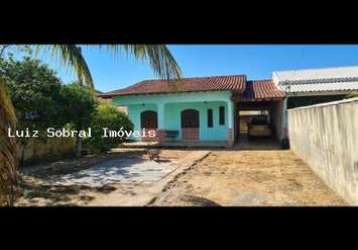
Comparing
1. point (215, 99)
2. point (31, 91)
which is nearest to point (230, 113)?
point (215, 99)

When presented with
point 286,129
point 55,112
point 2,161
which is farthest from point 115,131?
point 2,161

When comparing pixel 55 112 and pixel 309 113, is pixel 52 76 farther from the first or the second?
pixel 309 113

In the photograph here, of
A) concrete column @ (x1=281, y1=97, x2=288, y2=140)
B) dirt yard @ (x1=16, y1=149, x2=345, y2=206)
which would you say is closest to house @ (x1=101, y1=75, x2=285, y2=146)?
concrete column @ (x1=281, y1=97, x2=288, y2=140)

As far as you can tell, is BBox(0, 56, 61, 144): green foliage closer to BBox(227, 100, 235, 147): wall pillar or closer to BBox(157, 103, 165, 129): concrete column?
BBox(157, 103, 165, 129): concrete column

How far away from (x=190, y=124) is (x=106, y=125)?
5.64m

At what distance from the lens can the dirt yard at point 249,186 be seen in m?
6.30

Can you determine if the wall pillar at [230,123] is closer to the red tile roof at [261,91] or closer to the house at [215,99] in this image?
the house at [215,99]

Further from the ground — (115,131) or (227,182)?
(115,131)

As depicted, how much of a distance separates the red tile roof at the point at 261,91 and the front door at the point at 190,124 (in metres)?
2.97

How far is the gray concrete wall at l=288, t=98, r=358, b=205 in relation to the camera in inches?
214

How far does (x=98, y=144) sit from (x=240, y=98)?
7.48 m

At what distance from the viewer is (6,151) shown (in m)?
3.28
